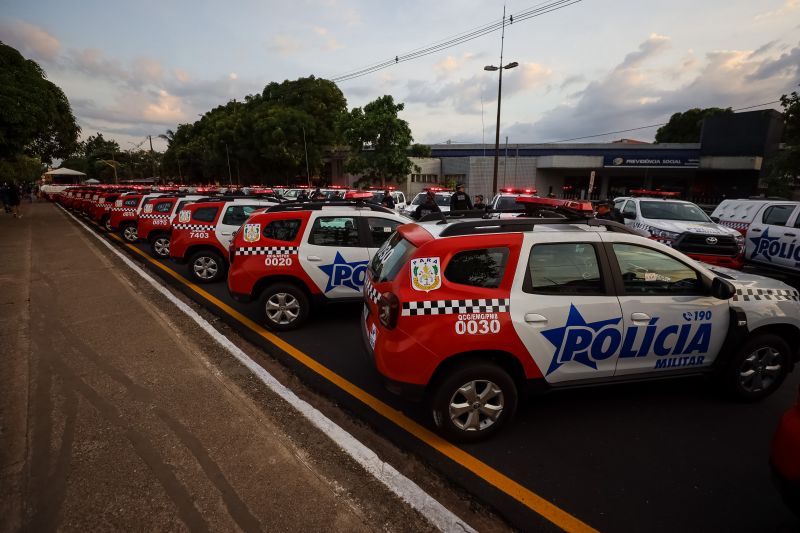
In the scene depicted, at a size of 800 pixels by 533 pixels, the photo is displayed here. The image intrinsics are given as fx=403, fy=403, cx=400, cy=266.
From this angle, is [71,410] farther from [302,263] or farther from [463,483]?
[463,483]

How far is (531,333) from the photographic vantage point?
3.14m

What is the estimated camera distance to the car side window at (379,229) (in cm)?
589

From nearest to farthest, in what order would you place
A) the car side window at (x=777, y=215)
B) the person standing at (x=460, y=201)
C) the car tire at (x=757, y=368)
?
the car tire at (x=757, y=368) → the car side window at (x=777, y=215) → the person standing at (x=460, y=201)

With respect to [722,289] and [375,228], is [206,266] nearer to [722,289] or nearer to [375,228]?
[375,228]

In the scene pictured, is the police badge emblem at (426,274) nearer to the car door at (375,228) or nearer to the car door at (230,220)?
the car door at (375,228)

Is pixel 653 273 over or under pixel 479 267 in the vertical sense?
under

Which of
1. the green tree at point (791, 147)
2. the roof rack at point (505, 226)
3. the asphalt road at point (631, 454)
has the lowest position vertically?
the asphalt road at point (631, 454)

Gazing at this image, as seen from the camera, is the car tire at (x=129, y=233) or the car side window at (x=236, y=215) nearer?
the car side window at (x=236, y=215)

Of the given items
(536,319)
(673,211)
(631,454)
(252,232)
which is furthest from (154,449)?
(673,211)

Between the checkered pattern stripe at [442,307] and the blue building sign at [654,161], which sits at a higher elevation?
the blue building sign at [654,161]

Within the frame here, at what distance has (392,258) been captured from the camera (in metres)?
3.60

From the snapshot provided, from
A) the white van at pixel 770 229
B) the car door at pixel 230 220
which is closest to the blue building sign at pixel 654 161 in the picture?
the white van at pixel 770 229

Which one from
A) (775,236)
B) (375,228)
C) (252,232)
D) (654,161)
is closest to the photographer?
(252,232)

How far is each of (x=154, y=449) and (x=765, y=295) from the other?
535 centimetres
